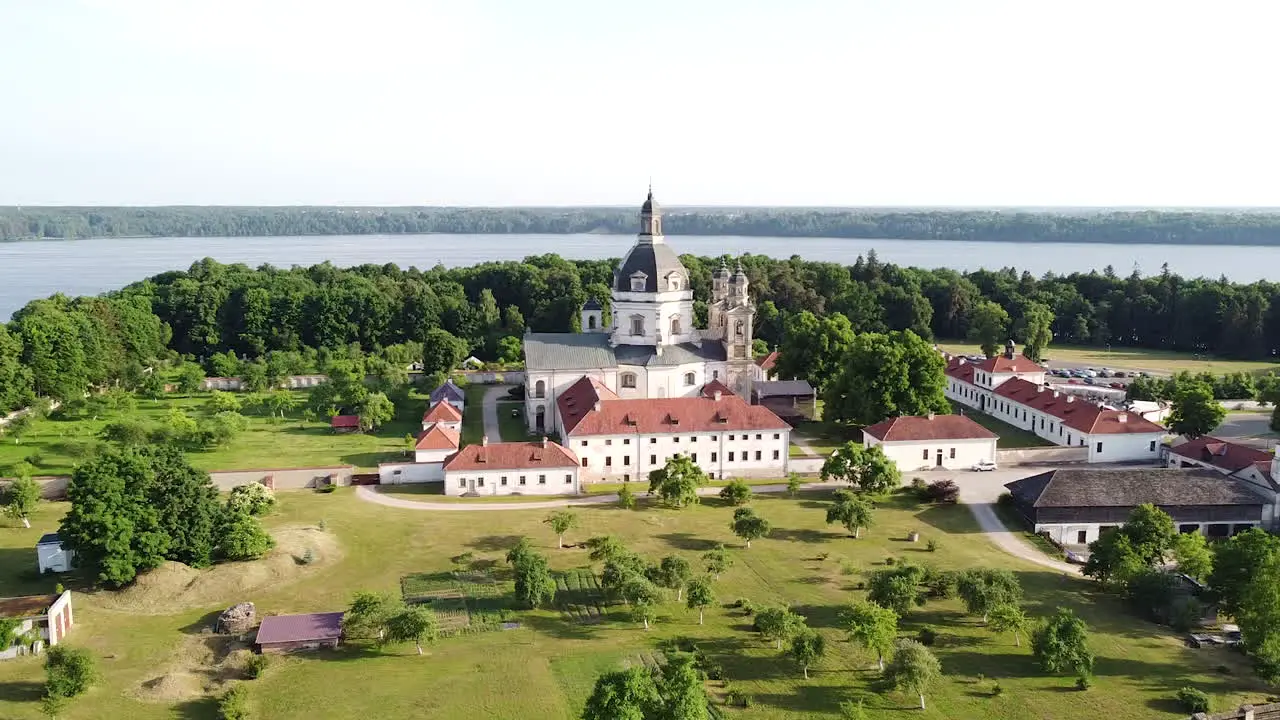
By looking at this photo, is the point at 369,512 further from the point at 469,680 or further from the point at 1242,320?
the point at 1242,320

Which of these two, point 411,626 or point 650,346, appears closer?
point 411,626

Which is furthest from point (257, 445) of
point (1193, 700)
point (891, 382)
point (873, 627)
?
point (1193, 700)

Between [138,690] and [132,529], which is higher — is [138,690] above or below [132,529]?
below

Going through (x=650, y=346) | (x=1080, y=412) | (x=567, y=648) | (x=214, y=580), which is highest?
(x=650, y=346)

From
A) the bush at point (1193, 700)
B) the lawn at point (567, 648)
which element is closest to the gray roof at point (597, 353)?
the lawn at point (567, 648)

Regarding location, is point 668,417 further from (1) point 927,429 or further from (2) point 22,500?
(2) point 22,500

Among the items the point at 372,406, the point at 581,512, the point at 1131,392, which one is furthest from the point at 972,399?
the point at 372,406

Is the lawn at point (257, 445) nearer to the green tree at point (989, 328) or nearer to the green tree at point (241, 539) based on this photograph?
the green tree at point (241, 539)
